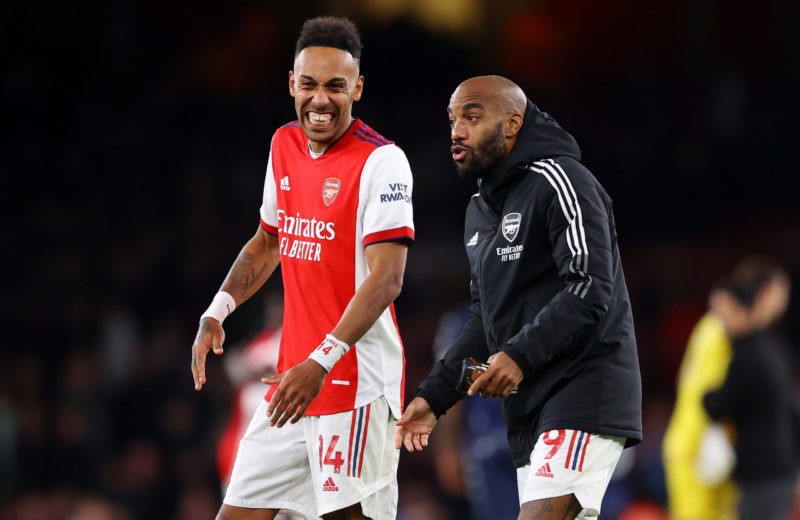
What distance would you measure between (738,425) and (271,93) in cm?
922

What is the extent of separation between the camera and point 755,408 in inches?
295

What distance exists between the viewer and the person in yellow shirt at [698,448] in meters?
7.77

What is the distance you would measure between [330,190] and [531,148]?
78 centimetres

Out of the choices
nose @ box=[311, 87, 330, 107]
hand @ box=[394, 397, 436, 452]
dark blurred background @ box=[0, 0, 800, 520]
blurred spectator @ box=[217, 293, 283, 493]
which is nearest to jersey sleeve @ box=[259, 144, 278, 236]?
nose @ box=[311, 87, 330, 107]

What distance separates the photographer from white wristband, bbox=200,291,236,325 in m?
5.00

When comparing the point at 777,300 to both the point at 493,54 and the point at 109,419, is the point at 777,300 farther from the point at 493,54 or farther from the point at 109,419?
the point at 493,54

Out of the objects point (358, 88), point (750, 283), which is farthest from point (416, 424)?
point (750, 283)

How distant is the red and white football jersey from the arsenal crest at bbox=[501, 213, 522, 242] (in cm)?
37

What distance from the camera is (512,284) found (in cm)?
453

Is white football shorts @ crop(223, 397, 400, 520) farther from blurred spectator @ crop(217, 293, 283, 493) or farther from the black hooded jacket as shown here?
blurred spectator @ crop(217, 293, 283, 493)

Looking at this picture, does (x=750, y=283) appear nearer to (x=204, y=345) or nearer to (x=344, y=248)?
(x=344, y=248)

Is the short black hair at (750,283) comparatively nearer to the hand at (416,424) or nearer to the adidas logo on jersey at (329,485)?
the hand at (416,424)

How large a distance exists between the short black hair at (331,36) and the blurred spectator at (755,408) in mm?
3576

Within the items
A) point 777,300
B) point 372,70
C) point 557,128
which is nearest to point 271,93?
point 372,70
